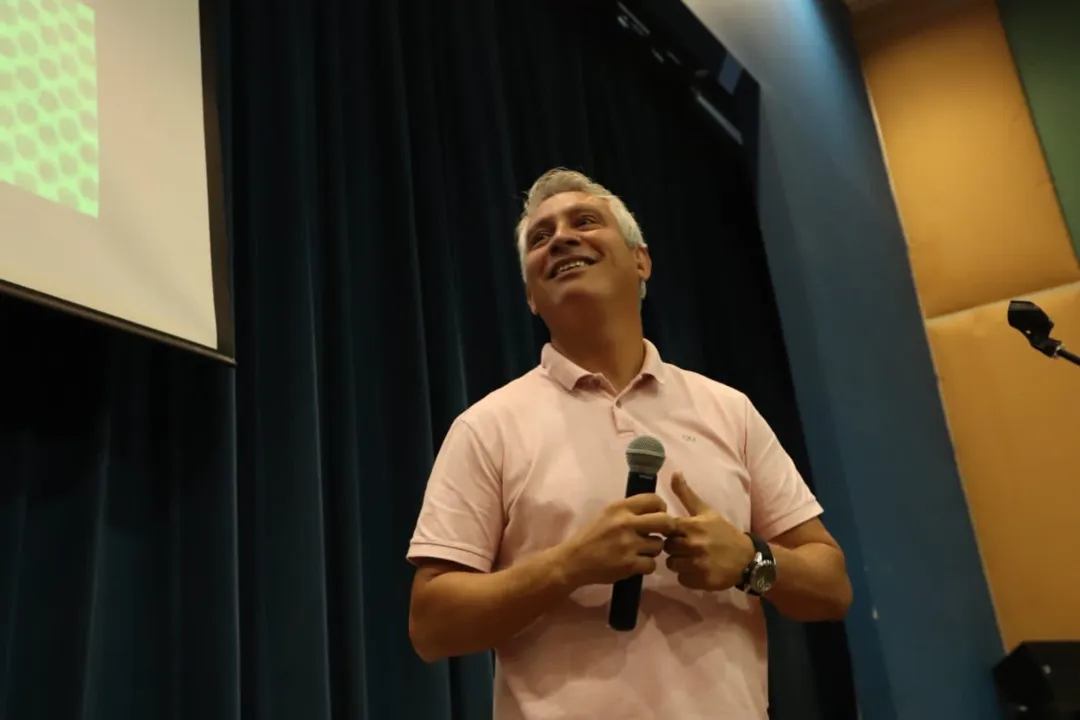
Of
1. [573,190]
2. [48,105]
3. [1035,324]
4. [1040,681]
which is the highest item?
[48,105]

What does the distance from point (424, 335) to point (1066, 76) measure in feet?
8.78

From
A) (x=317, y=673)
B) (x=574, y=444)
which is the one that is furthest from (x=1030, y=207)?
(x=317, y=673)

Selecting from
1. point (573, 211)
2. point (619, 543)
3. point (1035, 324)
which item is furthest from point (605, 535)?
point (1035, 324)

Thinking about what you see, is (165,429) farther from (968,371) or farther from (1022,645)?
(968,371)

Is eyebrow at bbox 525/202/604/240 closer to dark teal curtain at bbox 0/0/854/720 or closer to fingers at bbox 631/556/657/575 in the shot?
dark teal curtain at bbox 0/0/854/720

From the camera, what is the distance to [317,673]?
4.44 ft

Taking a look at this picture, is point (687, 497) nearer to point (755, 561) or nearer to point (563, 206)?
point (755, 561)

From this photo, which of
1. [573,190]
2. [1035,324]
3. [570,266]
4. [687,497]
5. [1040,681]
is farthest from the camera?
[1040,681]

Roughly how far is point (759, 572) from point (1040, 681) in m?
A: 1.79

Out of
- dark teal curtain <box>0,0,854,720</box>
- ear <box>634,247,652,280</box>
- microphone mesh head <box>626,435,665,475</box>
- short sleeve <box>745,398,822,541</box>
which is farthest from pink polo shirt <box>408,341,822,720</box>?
dark teal curtain <box>0,0,854,720</box>

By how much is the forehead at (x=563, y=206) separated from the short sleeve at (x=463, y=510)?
1.36ft

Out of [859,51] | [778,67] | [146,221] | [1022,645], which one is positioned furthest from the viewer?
[859,51]

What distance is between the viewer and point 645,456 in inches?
36.4

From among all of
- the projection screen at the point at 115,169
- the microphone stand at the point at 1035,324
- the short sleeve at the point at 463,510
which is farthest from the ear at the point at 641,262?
the microphone stand at the point at 1035,324
